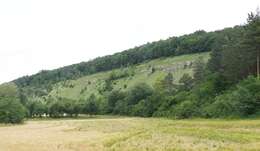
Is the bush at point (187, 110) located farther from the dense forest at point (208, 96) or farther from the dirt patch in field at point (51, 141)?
the dirt patch in field at point (51, 141)

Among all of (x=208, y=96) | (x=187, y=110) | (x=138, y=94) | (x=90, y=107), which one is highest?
(x=138, y=94)

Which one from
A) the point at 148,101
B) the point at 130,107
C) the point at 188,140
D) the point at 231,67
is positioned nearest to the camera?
the point at 188,140

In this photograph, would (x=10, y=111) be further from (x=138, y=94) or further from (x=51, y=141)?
(x=51, y=141)

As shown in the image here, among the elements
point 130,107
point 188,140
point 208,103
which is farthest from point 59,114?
point 188,140

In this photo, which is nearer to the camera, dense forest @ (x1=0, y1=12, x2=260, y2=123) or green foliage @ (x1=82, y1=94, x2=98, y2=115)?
dense forest @ (x1=0, y1=12, x2=260, y2=123)

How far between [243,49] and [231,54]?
15.1 feet

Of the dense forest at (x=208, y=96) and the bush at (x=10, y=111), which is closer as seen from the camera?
the dense forest at (x=208, y=96)

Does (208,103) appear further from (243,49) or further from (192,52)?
(192,52)

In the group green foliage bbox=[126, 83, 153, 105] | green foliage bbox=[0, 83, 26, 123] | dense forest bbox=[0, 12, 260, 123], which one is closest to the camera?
dense forest bbox=[0, 12, 260, 123]

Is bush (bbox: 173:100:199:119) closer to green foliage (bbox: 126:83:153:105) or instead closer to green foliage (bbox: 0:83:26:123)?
green foliage (bbox: 0:83:26:123)

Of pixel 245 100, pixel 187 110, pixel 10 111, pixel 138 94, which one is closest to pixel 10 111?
pixel 10 111

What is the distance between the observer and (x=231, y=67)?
8062 cm

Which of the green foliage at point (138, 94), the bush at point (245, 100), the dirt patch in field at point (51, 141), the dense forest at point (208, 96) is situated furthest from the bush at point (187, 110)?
the green foliage at point (138, 94)

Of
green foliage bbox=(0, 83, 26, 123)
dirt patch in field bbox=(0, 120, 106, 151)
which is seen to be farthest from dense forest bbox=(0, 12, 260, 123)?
dirt patch in field bbox=(0, 120, 106, 151)
